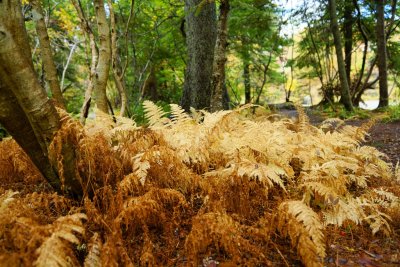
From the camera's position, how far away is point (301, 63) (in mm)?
12539

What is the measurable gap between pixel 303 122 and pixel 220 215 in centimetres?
274

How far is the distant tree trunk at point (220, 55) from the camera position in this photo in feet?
14.9

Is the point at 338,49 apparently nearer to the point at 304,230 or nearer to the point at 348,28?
the point at 348,28

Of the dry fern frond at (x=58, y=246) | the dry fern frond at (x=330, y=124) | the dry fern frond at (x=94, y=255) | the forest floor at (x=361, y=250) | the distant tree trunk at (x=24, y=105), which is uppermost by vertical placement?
the distant tree trunk at (x=24, y=105)

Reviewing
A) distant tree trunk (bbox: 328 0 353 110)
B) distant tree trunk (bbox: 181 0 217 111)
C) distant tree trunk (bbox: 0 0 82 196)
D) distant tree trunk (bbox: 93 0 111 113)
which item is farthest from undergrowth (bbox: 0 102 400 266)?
distant tree trunk (bbox: 328 0 353 110)

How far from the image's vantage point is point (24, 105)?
1.97 meters

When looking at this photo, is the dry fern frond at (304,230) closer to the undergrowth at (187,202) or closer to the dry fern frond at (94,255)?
the undergrowth at (187,202)

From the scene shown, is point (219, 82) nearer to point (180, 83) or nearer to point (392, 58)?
point (180, 83)

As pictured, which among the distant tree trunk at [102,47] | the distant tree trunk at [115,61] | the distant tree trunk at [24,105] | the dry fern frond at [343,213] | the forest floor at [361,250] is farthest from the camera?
the distant tree trunk at [115,61]

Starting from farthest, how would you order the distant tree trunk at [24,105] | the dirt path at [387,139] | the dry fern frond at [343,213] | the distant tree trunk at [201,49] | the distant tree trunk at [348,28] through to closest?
the distant tree trunk at [348,28] → the distant tree trunk at [201,49] → the dirt path at [387,139] → the dry fern frond at [343,213] → the distant tree trunk at [24,105]

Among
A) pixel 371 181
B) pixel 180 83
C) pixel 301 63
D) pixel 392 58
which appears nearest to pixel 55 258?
pixel 371 181

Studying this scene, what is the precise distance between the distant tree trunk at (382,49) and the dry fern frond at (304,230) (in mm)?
10084

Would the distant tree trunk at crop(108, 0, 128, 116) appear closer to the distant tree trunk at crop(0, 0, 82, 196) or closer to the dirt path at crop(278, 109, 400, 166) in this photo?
the distant tree trunk at crop(0, 0, 82, 196)

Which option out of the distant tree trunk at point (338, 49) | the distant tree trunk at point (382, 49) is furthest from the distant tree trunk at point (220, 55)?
the distant tree trunk at point (382, 49)
